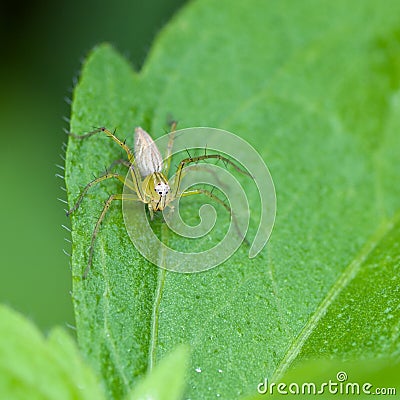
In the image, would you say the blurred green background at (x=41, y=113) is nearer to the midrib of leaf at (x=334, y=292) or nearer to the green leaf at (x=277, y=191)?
the green leaf at (x=277, y=191)

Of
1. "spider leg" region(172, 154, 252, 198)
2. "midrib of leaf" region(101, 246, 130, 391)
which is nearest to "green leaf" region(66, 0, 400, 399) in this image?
"midrib of leaf" region(101, 246, 130, 391)

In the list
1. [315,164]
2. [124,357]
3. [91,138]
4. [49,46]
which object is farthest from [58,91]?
[124,357]

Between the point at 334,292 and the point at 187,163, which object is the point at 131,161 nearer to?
the point at 187,163

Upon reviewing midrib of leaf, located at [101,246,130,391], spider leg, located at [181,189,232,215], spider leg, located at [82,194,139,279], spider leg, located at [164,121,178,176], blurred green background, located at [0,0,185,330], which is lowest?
midrib of leaf, located at [101,246,130,391]

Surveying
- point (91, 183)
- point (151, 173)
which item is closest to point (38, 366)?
point (91, 183)

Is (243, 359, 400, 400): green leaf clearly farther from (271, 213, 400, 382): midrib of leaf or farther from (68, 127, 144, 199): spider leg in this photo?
(68, 127, 144, 199): spider leg

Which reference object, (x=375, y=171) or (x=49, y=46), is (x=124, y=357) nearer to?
(x=375, y=171)
